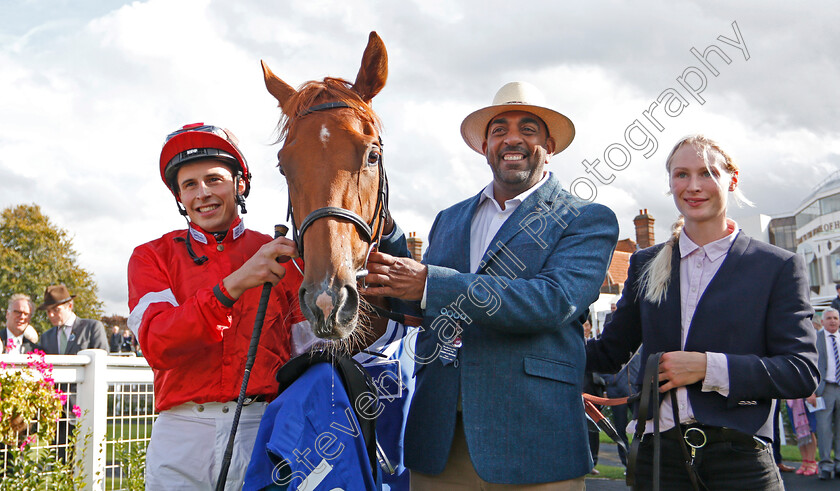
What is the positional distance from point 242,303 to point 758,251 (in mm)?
2125

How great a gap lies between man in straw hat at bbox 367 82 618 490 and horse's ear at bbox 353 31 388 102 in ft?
2.18

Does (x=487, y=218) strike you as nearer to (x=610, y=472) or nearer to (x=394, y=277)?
(x=394, y=277)

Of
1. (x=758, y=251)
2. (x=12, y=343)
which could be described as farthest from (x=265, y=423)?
(x=12, y=343)

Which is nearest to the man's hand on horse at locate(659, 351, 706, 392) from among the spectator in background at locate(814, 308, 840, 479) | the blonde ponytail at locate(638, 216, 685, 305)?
the blonde ponytail at locate(638, 216, 685, 305)

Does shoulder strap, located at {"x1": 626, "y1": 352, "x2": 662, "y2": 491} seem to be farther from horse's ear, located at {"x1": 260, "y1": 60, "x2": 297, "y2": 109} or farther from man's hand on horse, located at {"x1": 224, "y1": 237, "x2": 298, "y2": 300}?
horse's ear, located at {"x1": 260, "y1": 60, "x2": 297, "y2": 109}

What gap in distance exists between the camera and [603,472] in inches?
348

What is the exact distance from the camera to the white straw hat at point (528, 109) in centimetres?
301

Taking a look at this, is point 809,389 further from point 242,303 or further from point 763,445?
point 242,303

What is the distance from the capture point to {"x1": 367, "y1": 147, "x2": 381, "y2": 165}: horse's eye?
2367mm

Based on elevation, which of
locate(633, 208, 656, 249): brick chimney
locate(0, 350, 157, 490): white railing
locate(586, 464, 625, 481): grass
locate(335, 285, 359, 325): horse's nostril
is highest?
locate(633, 208, 656, 249): brick chimney

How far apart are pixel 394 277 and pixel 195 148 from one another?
1.02 m

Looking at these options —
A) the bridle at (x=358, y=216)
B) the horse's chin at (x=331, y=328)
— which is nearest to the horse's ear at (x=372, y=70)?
the bridle at (x=358, y=216)

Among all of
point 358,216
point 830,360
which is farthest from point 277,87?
point 830,360

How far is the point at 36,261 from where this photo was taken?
105 feet
